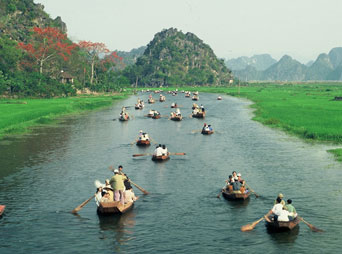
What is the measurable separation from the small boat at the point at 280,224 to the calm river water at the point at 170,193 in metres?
0.30

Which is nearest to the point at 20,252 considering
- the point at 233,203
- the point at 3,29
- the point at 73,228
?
the point at 73,228

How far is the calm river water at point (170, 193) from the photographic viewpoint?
62.3 ft

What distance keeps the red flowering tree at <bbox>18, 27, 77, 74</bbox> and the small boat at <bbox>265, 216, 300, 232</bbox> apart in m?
90.7

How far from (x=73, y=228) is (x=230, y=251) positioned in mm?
8105

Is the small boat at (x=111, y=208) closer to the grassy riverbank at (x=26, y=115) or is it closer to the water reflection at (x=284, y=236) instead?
the water reflection at (x=284, y=236)

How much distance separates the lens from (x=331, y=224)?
21016mm

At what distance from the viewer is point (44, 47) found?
10338 centimetres

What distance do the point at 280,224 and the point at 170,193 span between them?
8.65m

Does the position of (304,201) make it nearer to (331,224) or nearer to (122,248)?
(331,224)

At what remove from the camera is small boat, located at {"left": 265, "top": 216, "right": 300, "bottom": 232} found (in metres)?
19.8

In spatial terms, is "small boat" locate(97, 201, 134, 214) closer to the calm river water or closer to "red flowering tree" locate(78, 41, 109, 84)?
the calm river water

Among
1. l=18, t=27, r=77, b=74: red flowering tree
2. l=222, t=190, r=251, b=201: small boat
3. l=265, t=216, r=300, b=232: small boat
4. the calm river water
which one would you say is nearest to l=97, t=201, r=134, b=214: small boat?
the calm river water

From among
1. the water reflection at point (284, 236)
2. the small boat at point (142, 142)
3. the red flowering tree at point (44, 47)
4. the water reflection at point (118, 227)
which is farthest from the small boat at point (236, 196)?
the red flowering tree at point (44, 47)

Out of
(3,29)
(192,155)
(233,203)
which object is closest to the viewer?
(233,203)
